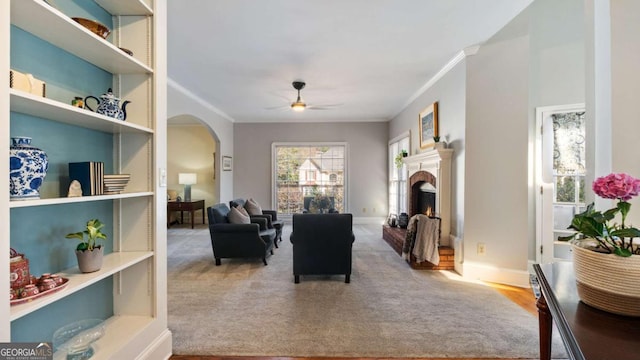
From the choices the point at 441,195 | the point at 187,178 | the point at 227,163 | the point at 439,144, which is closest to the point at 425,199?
the point at 441,195

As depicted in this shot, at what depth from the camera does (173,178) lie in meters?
7.34

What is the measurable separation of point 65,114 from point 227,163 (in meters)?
5.73

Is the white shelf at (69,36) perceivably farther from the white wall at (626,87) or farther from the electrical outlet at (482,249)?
the electrical outlet at (482,249)

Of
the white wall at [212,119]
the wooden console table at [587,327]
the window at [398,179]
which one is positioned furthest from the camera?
the window at [398,179]

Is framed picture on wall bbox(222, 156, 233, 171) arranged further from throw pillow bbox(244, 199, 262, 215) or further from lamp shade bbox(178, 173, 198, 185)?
throw pillow bbox(244, 199, 262, 215)

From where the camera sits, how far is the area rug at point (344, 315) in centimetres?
201

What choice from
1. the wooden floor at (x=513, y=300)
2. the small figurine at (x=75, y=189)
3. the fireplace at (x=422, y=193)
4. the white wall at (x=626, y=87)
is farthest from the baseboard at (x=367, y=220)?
the small figurine at (x=75, y=189)

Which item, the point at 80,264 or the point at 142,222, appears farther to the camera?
the point at 142,222

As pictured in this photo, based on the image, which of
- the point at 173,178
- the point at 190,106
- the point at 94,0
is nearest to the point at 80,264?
the point at 94,0

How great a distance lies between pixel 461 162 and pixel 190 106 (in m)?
4.59

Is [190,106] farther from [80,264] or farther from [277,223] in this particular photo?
[80,264]

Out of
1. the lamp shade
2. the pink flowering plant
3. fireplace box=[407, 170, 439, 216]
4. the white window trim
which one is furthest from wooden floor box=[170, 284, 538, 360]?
the lamp shade

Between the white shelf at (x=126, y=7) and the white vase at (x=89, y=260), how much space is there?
1460 millimetres

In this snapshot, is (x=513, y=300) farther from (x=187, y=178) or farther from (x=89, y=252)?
(x=187, y=178)
